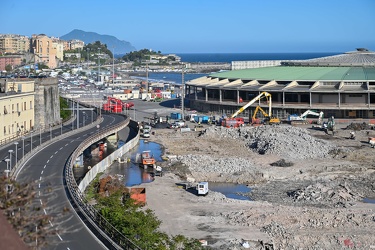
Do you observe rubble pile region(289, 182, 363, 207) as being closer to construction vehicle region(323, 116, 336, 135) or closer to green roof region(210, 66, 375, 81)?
construction vehicle region(323, 116, 336, 135)

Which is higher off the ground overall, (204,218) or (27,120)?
(27,120)

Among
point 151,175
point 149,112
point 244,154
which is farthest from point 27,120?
point 149,112

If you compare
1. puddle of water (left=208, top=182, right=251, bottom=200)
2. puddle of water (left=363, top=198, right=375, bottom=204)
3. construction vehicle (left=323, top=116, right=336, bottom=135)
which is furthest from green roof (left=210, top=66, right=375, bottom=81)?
puddle of water (left=363, top=198, right=375, bottom=204)

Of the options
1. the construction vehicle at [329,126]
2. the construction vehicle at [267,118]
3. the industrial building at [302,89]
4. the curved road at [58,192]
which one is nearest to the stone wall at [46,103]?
the curved road at [58,192]

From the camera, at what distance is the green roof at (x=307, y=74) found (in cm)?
8712

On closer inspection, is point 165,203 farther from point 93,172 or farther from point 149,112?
point 149,112

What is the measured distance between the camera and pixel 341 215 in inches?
1410

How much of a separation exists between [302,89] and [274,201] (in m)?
44.5

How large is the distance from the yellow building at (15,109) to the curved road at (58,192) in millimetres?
4335

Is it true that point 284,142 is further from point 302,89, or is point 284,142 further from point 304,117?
point 302,89

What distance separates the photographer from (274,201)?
138 feet

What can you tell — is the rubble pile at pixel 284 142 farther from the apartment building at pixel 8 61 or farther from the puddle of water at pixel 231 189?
the apartment building at pixel 8 61

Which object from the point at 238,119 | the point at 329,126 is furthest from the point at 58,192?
the point at 238,119

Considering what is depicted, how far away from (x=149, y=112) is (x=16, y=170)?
60607 millimetres
